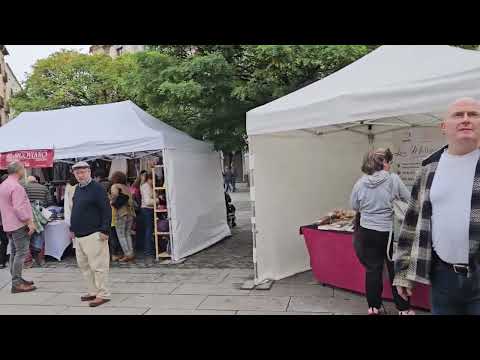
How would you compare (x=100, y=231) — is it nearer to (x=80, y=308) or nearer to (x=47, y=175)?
(x=80, y=308)

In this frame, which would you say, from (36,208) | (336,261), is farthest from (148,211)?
(336,261)

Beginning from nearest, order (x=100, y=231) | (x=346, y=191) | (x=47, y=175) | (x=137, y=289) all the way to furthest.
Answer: (x=100, y=231) → (x=137, y=289) → (x=346, y=191) → (x=47, y=175)

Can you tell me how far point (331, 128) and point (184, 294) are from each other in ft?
10.6

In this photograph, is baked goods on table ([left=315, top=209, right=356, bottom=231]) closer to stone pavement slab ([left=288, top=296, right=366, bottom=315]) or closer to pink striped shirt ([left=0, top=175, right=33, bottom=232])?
stone pavement slab ([left=288, top=296, right=366, bottom=315])

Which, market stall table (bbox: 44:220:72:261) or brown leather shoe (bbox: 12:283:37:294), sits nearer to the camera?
brown leather shoe (bbox: 12:283:37:294)

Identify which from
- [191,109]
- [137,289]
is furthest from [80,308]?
[191,109]

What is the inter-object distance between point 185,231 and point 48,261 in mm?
2765

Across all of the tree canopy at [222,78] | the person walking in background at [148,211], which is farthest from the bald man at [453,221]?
the person walking in background at [148,211]

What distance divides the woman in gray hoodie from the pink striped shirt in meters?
4.41

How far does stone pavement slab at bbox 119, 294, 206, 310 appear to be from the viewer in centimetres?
504

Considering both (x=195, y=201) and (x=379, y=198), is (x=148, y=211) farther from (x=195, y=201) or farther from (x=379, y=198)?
(x=379, y=198)

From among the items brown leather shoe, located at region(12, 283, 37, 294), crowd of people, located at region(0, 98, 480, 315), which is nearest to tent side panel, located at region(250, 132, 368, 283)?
crowd of people, located at region(0, 98, 480, 315)

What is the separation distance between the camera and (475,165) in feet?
6.54
